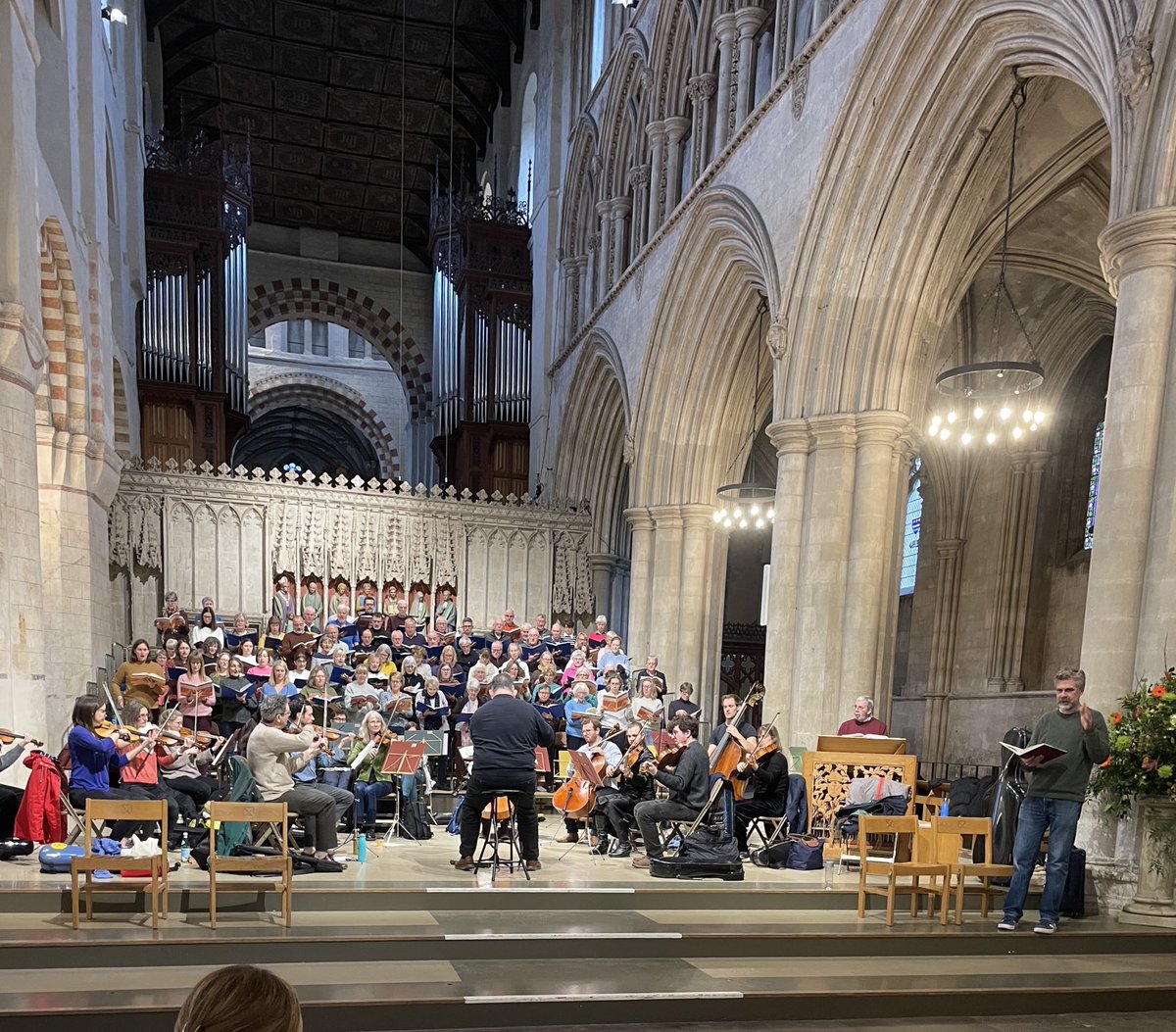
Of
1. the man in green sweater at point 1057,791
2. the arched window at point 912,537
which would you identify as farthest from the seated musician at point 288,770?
the arched window at point 912,537

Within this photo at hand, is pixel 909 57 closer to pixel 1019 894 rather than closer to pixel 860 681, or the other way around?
pixel 860 681

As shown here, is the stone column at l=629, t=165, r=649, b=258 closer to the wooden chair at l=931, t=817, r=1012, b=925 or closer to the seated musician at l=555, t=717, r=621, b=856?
the seated musician at l=555, t=717, r=621, b=856

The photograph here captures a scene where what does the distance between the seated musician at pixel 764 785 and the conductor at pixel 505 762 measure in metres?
1.70

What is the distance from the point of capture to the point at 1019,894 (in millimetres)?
6035

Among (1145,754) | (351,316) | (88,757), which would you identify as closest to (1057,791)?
(1145,754)

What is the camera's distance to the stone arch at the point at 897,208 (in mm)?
9109

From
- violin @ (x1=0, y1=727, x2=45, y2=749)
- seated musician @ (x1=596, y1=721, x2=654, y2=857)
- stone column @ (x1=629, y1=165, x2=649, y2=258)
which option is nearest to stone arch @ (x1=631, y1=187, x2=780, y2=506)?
stone column @ (x1=629, y1=165, x2=649, y2=258)

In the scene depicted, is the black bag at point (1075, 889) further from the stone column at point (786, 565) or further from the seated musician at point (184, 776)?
the seated musician at point (184, 776)

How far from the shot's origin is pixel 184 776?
7.61m

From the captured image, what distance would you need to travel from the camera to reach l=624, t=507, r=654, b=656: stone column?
51.0ft

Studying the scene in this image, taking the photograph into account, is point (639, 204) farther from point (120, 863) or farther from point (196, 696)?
point (120, 863)

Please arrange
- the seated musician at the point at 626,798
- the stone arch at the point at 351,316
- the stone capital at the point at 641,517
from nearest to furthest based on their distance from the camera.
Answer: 1. the seated musician at the point at 626,798
2. the stone capital at the point at 641,517
3. the stone arch at the point at 351,316

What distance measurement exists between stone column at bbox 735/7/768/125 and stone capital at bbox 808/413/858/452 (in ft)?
14.0

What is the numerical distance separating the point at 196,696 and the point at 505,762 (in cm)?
335
